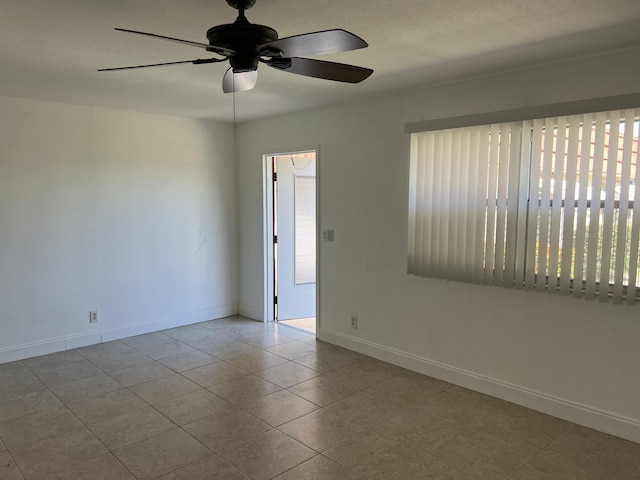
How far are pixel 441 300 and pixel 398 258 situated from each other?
525mm

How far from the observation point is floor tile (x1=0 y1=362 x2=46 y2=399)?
3500 mm

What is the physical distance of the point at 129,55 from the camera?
277 centimetres

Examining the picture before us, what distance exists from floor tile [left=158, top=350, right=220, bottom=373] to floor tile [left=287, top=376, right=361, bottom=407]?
3.29ft

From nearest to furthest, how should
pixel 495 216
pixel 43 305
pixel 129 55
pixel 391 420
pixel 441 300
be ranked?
pixel 129 55 → pixel 391 420 → pixel 495 216 → pixel 441 300 → pixel 43 305

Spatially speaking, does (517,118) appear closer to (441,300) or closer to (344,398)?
(441,300)

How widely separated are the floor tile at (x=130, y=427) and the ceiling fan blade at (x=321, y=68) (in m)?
2.35

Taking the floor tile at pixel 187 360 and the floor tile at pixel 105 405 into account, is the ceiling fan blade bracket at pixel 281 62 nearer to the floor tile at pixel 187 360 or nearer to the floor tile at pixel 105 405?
the floor tile at pixel 105 405

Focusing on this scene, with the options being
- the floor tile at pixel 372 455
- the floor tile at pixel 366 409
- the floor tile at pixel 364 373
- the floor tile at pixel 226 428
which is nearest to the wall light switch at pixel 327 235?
the floor tile at pixel 364 373

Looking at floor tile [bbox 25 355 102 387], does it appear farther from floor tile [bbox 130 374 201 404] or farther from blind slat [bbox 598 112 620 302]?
blind slat [bbox 598 112 620 302]

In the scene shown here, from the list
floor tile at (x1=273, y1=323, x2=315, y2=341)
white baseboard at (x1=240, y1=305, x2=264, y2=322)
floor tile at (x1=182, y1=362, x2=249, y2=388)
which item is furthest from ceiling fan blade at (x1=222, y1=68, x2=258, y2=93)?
white baseboard at (x1=240, y1=305, x2=264, y2=322)

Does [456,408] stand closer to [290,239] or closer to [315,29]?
[315,29]

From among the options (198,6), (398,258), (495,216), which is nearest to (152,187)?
(398,258)

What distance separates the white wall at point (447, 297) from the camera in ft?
9.46

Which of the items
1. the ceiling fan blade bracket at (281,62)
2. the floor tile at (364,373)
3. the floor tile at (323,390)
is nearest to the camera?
the ceiling fan blade bracket at (281,62)
